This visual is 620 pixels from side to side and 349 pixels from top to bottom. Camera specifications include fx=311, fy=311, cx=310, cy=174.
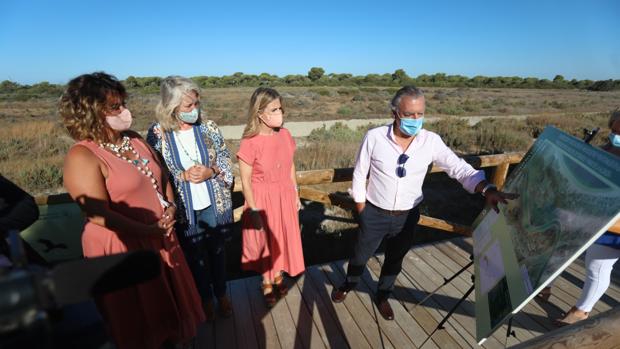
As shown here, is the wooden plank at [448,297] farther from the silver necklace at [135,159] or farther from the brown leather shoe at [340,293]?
the silver necklace at [135,159]

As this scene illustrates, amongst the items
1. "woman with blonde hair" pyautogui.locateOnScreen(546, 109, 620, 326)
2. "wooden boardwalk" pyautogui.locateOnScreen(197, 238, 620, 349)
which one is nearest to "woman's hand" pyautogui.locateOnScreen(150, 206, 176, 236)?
"wooden boardwalk" pyautogui.locateOnScreen(197, 238, 620, 349)

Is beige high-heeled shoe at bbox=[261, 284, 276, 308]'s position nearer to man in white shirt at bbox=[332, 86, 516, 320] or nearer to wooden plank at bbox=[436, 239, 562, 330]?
man in white shirt at bbox=[332, 86, 516, 320]

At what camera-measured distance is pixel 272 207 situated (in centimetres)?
256

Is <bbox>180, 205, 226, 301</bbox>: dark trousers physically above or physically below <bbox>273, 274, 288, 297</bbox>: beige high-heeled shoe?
above

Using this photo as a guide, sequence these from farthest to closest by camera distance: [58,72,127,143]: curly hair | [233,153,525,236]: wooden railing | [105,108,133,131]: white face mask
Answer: [233,153,525,236]: wooden railing → [105,108,133,131]: white face mask → [58,72,127,143]: curly hair

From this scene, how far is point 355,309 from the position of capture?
2.87 m

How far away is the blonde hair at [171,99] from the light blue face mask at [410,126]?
4.86 ft

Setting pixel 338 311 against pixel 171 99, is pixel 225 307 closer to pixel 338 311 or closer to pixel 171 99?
pixel 338 311

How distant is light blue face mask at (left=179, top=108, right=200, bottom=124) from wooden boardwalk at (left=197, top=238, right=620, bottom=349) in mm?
1717

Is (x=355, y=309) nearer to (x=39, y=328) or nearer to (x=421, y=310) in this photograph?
(x=421, y=310)

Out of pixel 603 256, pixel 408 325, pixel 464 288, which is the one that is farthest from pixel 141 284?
pixel 603 256

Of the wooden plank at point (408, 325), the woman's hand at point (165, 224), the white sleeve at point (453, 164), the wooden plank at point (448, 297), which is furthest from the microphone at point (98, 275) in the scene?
the wooden plank at point (448, 297)

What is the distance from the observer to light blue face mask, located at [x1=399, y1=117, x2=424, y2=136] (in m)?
2.15

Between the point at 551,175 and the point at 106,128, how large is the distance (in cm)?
234
